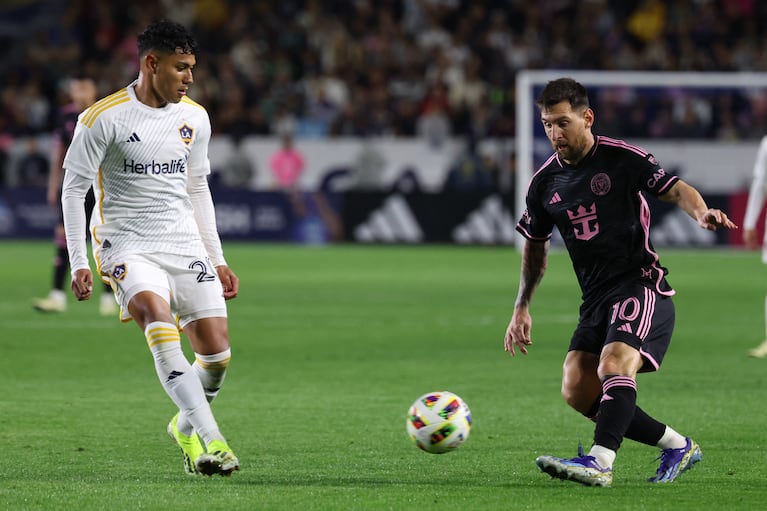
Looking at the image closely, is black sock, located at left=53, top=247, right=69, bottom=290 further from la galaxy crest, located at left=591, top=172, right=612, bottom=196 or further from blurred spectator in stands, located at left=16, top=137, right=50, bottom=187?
blurred spectator in stands, located at left=16, top=137, right=50, bottom=187

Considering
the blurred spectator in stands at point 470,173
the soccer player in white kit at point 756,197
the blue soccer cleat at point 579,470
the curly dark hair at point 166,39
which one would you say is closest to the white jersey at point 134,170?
the curly dark hair at point 166,39

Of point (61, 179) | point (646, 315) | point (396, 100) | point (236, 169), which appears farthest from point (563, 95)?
point (396, 100)

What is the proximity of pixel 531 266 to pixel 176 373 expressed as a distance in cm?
180

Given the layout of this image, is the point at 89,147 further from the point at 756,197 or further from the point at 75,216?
the point at 756,197

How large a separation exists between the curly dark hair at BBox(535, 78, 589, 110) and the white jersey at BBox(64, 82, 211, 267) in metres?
1.67

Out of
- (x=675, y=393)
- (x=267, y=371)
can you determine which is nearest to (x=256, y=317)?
(x=267, y=371)

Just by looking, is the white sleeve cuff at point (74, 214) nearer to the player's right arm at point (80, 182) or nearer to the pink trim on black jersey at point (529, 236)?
the player's right arm at point (80, 182)

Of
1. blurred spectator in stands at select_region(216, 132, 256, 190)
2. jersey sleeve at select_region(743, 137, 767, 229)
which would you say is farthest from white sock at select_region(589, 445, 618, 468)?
blurred spectator in stands at select_region(216, 132, 256, 190)

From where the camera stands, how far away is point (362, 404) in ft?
30.3

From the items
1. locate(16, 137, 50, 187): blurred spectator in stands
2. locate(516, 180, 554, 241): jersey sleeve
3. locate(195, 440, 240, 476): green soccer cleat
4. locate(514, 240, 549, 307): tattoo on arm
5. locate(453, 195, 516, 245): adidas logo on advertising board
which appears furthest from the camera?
locate(16, 137, 50, 187): blurred spectator in stands

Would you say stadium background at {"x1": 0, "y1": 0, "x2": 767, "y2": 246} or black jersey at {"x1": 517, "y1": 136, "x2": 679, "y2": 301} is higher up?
black jersey at {"x1": 517, "y1": 136, "x2": 679, "y2": 301}

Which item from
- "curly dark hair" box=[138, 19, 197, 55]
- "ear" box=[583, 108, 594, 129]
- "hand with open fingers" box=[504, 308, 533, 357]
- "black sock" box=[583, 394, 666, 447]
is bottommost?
"black sock" box=[583, 394, 666, 447]

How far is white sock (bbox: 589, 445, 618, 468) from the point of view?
6164 mm

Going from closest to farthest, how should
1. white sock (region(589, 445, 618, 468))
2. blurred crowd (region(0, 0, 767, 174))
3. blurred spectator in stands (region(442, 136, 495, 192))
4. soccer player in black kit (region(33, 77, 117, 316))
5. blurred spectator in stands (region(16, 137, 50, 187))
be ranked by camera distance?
white sock (region(589, 445, 618, 468)) < soccer player in black kit (region(33, 77, 117, 316)) < blurred spectator in stands (region(442, 136, 495, 192)) < blurred crowd (region(0, 0, 767, 174)) < blurred spectator in stands (region(16, 137, 50, 187))
